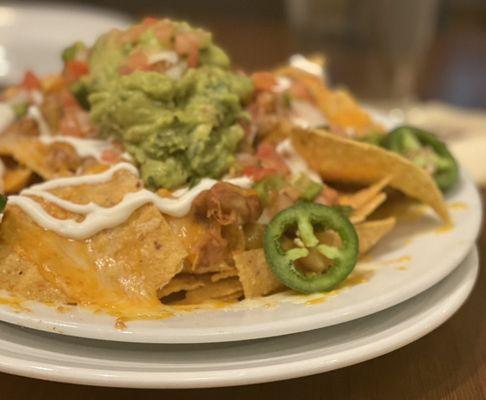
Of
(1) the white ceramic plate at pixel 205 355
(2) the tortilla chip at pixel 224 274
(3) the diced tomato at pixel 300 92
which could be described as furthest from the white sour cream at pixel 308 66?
(1) the white ceramic plate at pixel 205 355

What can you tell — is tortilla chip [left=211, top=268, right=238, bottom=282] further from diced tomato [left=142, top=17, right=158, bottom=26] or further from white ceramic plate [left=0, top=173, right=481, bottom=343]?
diced tomato [left=142, top=17, right=158, bottom=26]

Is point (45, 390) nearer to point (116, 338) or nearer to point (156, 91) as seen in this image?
point (116, 338)

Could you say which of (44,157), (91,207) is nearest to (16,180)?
(44,157)

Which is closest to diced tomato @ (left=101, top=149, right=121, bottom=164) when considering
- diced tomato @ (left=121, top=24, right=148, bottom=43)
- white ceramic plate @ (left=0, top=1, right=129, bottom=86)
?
diced tomato @ (left=121, top=24, right=148, bottom=43)

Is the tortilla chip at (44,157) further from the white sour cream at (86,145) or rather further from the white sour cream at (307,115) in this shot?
the white sour cream at (307,115)

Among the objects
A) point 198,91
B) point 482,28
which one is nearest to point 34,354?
point 198,91

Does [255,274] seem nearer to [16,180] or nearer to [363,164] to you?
[363,164]
